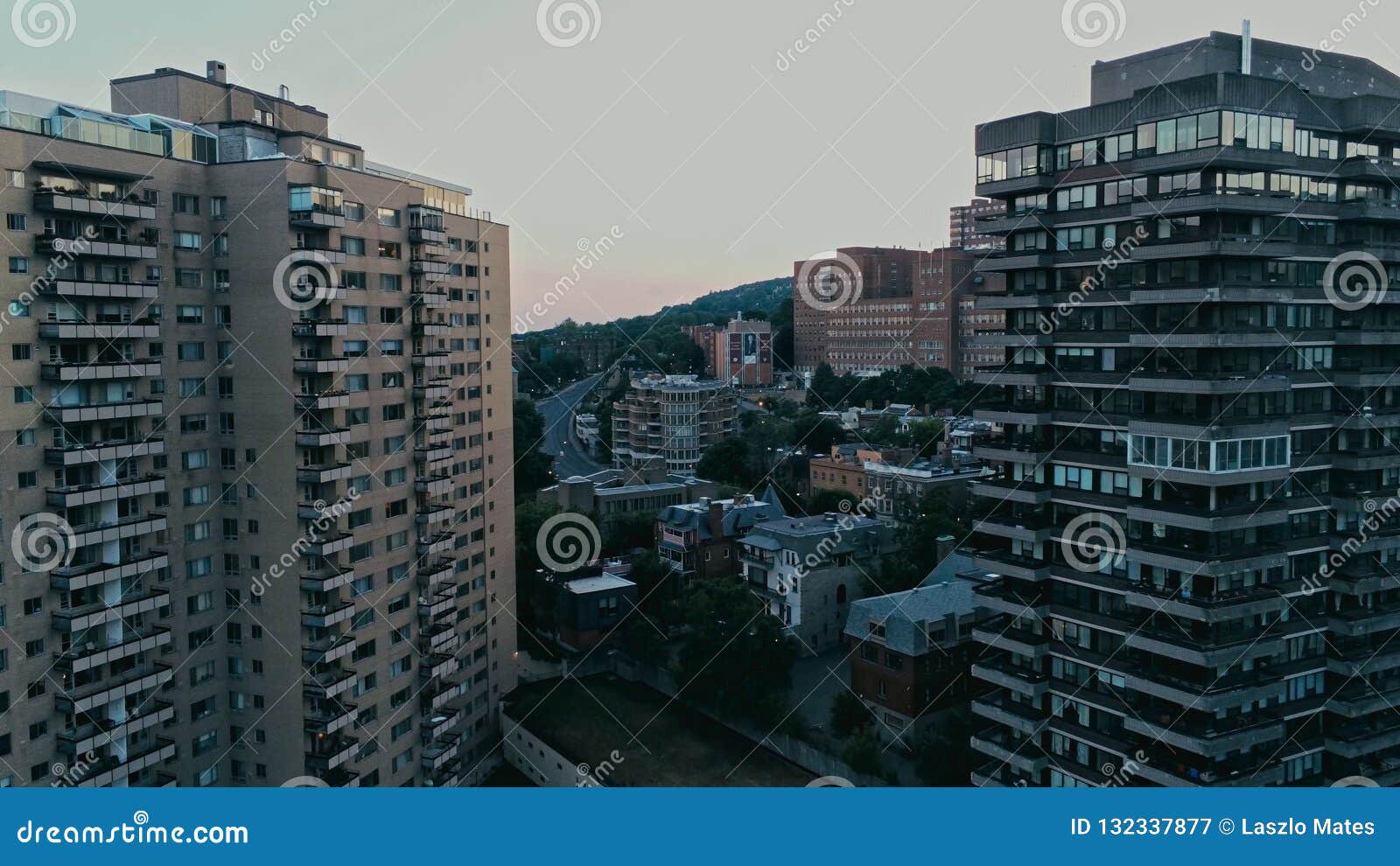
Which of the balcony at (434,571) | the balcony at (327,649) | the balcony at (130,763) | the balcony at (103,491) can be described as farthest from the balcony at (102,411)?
the balcony at (434,571)

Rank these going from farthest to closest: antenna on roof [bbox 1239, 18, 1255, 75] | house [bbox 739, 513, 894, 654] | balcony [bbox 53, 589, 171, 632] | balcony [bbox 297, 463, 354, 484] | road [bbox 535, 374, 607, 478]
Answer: road [bbox 535, 374, 607, 478], house [bbox 739, 513, 894, 654], balcony [bbox 297, 463, 354, 484], antenna on roof [bbox 1239, 18, 1255, 75], balcony [bbox 53, 589, 171, 632]

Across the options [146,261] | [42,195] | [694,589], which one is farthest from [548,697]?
[42,195]

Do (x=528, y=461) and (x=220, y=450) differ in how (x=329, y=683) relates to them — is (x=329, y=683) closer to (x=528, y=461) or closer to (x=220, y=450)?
(x=220, y=450)

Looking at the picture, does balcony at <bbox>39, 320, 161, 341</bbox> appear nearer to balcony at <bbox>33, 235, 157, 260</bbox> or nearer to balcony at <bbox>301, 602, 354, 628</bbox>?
balcony at <bbox>33, 235, 157, 260</bbox>

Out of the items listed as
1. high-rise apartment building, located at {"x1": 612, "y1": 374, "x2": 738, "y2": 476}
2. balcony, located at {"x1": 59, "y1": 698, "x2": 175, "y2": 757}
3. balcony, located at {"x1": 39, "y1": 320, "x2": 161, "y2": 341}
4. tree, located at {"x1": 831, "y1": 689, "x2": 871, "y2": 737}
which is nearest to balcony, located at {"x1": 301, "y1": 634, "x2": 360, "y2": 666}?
balcony, located at {"x1": 59, "y1": 698, "x2": 175, "y2": 757}

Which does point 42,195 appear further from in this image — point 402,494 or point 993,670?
point 993,670

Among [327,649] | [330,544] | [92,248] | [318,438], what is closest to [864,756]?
[327,649]

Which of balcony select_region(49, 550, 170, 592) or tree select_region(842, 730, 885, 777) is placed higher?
balcony select_region(49, 550, 170, 592)
